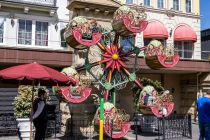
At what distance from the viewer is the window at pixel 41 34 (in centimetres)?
2141

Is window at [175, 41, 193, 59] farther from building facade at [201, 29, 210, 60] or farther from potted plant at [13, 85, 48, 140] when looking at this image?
potted plant at [13, 85, 48, 140]

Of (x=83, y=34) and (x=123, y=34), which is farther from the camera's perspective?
(x=123, y=34)

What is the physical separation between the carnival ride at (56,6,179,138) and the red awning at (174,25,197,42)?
1229 cm

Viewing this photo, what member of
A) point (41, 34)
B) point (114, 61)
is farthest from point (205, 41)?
point (114, 61)

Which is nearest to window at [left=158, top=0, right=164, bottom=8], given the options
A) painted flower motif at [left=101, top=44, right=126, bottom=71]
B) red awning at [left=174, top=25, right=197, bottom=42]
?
red awning at [left=174, top=25, right=197, bottom=42]

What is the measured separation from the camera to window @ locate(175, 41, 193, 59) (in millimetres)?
26609

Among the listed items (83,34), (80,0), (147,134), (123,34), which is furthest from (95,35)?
(147,134)

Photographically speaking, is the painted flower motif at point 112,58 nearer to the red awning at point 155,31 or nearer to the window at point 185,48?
the red awning at point 155,31

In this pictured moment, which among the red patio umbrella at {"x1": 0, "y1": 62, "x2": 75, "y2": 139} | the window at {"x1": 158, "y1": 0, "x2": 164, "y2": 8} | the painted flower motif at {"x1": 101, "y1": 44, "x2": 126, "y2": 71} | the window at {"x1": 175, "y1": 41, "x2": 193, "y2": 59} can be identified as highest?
the window at {"x1": 158, "y1": 0, "x2": 164, "y2": 8}

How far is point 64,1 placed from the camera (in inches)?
890

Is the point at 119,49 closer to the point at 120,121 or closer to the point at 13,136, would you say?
the point at 120,121

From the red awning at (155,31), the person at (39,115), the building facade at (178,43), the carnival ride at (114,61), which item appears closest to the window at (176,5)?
the building facade at (178,43)

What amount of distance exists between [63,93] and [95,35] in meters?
2.60

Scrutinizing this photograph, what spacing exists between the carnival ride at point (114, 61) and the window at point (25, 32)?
7810mm
